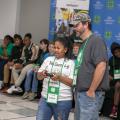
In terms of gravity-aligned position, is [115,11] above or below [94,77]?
above

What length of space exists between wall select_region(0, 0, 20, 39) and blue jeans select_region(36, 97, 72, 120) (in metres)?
6.60

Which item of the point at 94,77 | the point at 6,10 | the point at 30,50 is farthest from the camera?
the point at 6,10

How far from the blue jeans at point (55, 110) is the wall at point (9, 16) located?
6.60 m

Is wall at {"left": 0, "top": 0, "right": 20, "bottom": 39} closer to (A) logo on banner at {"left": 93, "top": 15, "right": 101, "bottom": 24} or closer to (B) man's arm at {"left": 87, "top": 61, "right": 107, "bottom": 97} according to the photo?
(A) logo on banner at {"left": 93, "top": 15, "right": 101, "bottom": 24}

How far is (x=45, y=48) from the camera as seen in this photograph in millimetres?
7527

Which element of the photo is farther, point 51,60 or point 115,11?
point 115,11

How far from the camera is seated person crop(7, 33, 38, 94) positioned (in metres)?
7.73

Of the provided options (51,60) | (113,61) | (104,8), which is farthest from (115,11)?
(51,60)

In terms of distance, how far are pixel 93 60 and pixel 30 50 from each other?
5024 millimetres

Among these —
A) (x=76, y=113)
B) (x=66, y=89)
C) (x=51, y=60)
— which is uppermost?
(x=51, y=60)

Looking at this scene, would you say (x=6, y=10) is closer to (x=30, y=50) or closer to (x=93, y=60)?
(x=30, y=50)

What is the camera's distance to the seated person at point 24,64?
7.73 m

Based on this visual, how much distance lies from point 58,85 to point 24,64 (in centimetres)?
457

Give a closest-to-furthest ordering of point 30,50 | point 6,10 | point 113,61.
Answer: point 113,61 < point 30,50 < point 6,10
